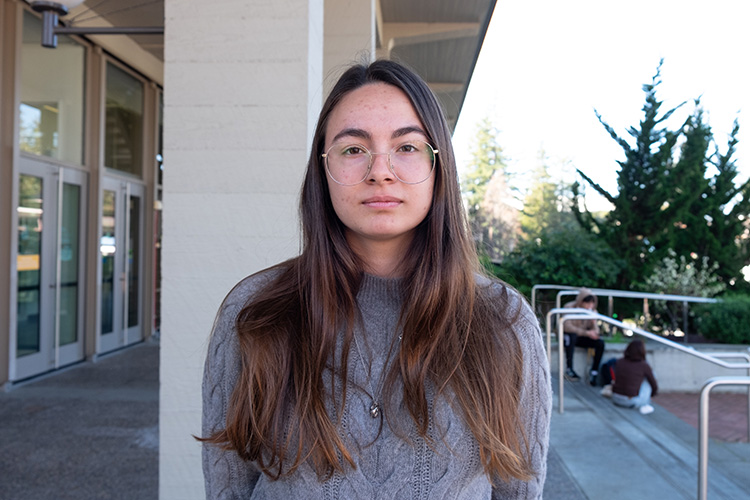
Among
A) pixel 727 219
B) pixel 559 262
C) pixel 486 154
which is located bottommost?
pixel 559 262

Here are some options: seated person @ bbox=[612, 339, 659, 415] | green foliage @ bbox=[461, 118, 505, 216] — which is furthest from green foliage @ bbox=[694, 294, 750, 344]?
green foliage @ bbox=[461, 118, 505, 216]

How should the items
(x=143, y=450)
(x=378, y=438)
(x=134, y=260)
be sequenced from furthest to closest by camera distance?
(x=134, y=260) → (x=143, y=450) → (x=378, y=438)

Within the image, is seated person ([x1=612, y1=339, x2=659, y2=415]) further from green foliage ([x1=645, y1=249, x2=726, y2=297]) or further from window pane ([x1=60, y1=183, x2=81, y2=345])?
green foliage ([x1=645, y1=249, x2=726, y2=297])

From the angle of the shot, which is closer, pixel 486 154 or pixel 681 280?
pixel 681 280

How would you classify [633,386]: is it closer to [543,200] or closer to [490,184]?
[543,200]

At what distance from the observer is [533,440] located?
53.7 inches

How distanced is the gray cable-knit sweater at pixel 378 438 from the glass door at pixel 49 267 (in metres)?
6.10

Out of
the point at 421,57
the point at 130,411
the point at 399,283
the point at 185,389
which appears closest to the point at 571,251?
the point at 421,57

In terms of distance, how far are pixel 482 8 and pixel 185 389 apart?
5.92 m

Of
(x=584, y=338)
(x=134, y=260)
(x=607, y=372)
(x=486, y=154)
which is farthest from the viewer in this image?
(x=486, y=154)

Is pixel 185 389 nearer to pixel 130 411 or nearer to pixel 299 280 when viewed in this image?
pixel 299 280

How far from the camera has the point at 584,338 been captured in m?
8.34

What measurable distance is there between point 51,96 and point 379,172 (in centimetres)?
730

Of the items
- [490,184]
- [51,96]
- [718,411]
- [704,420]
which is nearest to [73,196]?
[51,96]
